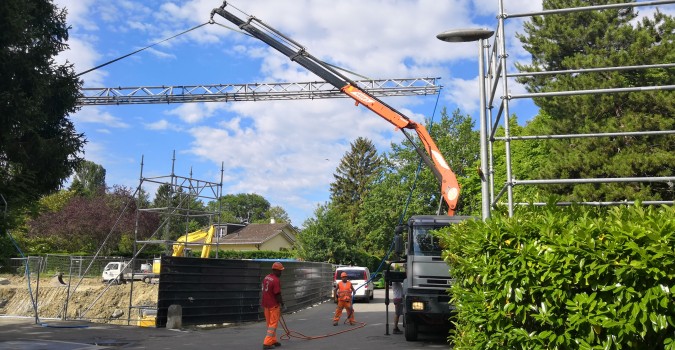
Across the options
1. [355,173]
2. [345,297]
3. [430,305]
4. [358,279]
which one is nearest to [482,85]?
[430,305]

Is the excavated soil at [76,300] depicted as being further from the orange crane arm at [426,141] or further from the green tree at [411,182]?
the green tree at [411,182]

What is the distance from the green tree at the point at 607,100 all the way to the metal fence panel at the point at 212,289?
33.5 feet

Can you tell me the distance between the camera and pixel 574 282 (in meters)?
4.51

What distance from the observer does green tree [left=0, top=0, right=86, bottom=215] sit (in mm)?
11805

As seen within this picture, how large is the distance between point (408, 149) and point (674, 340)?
51.6m

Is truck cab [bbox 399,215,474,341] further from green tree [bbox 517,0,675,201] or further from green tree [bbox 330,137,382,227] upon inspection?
green tree [bbox 330,137,382,227]

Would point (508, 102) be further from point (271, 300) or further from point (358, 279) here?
point (358, 279)

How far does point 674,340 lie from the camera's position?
165 inches

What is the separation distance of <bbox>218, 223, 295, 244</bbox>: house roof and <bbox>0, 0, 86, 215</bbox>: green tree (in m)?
56.1

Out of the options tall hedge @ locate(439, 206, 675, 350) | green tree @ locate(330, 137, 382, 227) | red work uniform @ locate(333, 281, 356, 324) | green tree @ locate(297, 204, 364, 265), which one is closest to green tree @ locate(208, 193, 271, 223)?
green tree @ locate(330, 137, 382, 227)

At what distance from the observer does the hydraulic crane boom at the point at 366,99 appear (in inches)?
658

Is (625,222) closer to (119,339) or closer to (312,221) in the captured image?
(119,339)

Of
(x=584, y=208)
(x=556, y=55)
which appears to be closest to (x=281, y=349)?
(x=584, y=208)

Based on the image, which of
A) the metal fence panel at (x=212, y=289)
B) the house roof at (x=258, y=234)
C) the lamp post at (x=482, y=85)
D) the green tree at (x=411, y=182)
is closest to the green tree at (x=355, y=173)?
the house roof at (x=258, y=234)
